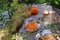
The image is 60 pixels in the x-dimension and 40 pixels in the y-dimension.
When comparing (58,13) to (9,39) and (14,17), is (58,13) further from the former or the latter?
(9,39)

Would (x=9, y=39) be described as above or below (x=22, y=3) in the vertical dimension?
below

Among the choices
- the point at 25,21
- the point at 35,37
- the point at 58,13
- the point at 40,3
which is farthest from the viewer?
the point at 40,3

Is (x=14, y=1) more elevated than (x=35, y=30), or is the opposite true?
(x=14, y=1)

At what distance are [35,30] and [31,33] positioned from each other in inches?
2.4

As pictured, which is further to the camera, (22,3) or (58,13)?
(22,3)

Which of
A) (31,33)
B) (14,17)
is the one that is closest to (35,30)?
(31,33)

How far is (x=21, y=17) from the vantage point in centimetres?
286

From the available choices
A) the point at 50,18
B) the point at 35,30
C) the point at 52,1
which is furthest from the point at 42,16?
the point at 52,1

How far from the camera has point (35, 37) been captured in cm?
255

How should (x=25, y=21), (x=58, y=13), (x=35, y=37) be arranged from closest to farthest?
1. (x=35, y=37)
2. (x=25, y=21)
3. (x=58, y=13)

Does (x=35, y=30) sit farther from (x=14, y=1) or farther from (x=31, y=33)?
(x=14, y=1)

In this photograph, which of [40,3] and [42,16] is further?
[40,3]

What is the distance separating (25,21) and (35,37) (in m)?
0.33

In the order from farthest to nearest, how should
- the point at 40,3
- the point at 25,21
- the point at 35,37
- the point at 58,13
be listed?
the point at 40,3 < the point at 58,13 < the point at 25,21 < the point at 35,37
